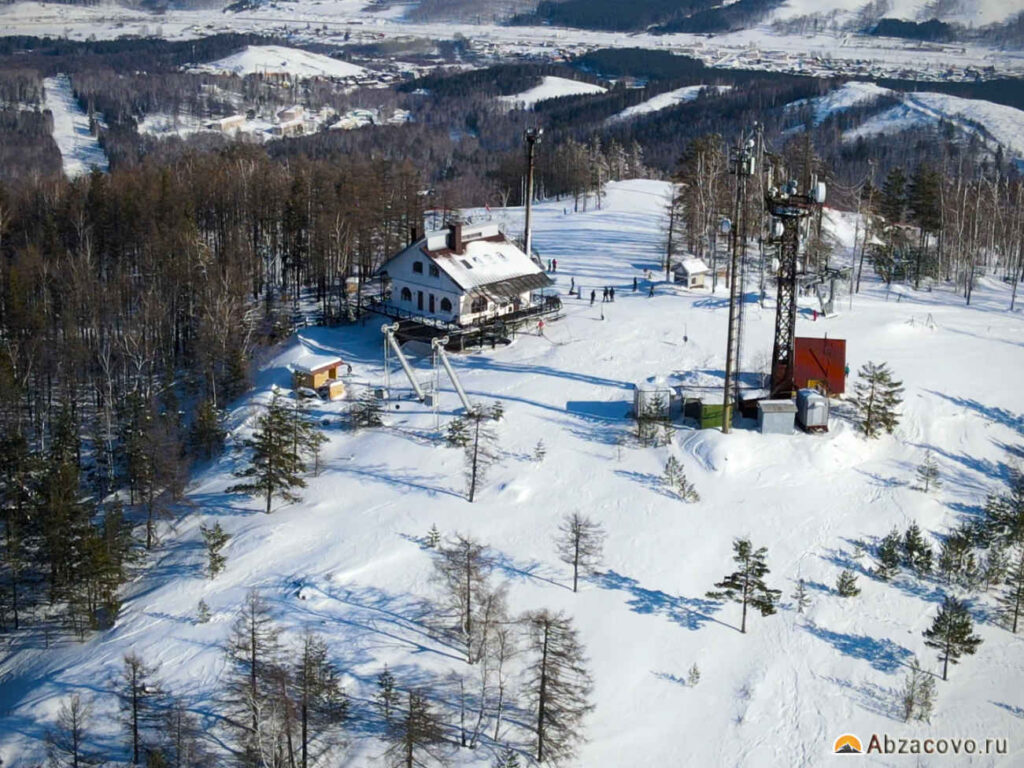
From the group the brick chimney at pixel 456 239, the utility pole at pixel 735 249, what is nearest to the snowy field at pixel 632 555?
the utility pole at pixel 735 249

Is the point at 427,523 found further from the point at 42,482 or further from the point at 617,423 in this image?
the point at 42,482

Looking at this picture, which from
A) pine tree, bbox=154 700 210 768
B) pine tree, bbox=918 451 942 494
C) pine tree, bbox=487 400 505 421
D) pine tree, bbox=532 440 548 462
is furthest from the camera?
pine tree, bbox=487 400 505 421

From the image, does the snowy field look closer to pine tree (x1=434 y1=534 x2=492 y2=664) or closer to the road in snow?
pine tree (x1=434 y1=534 x2=492 y2=664)

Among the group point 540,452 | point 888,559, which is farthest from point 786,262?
point 888,559

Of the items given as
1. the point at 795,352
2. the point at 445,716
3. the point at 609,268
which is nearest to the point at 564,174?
the point at 609,268

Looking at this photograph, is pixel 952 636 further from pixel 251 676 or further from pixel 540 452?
pixel 251 676

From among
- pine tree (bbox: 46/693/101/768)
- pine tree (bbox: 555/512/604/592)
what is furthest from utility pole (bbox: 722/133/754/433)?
pine tree (bbox: 46/693/101/768)
